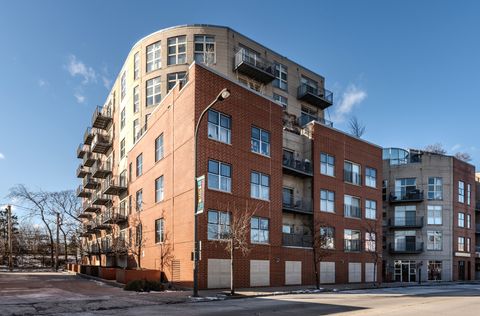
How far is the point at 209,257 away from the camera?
87.0 feet

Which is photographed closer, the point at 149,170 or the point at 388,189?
the point at 149,170

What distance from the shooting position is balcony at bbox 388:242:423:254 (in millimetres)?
52625

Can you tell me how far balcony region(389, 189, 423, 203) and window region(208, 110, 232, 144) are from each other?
3327 cm

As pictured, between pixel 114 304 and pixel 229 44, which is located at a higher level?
pixel 229 44

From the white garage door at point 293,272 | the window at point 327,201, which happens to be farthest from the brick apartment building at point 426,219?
the white garage door at point 293,272

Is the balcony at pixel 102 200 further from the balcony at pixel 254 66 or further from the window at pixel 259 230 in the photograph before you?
the window at pixel 259 230

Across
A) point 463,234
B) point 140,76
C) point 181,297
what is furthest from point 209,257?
point 463,234

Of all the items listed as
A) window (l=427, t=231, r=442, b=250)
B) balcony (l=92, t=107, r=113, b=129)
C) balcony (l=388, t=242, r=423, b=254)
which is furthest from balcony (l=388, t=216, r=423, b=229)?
balcony (l=92, t=107, r=113, b=129)

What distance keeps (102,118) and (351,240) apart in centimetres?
3339

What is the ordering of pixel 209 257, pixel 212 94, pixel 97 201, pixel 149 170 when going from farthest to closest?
pixel 97 201 < pixel 149 170 < pixel 212 94 < pixel 209 257

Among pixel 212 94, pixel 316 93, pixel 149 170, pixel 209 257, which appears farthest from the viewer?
pixel 316 93

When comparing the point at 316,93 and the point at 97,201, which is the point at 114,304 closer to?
the point at 316,93

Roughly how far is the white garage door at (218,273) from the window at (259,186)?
Answer: 5295mm

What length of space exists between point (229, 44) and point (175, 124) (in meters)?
13.0
